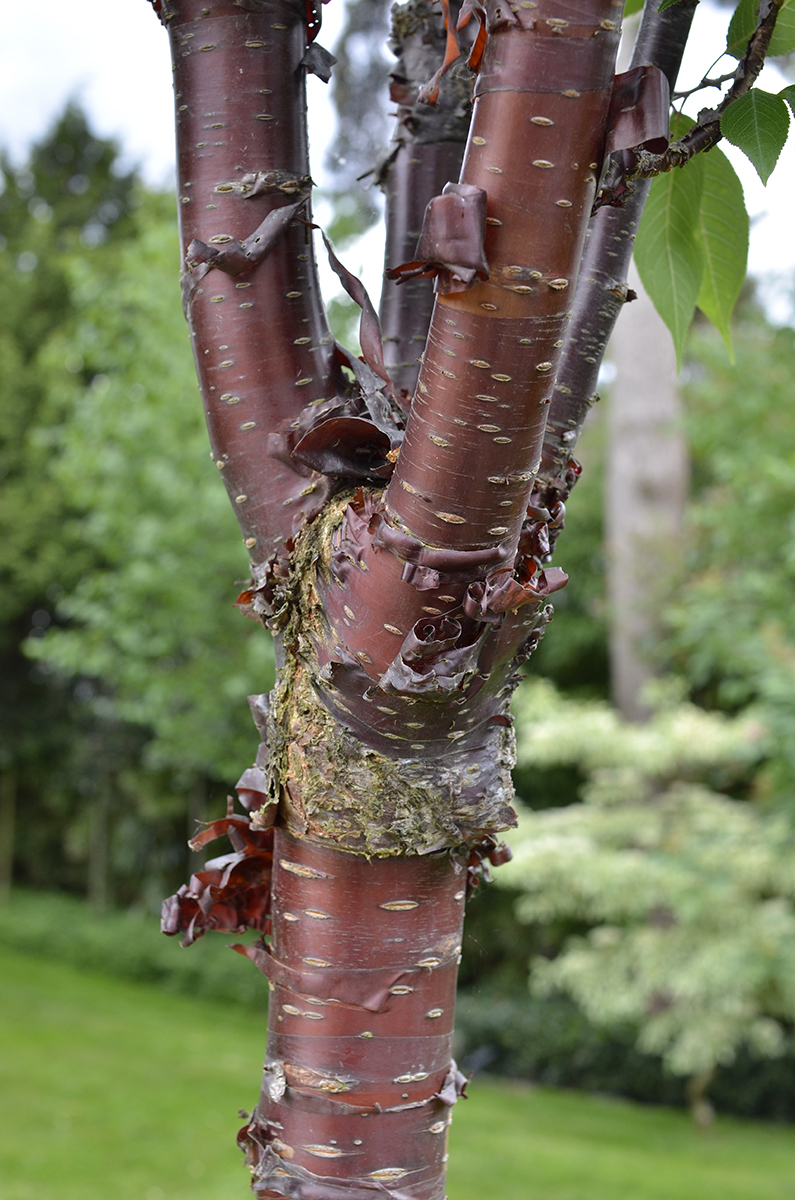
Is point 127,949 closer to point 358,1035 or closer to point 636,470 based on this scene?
point 636,470

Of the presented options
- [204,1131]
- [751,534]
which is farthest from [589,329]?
[204,1131]

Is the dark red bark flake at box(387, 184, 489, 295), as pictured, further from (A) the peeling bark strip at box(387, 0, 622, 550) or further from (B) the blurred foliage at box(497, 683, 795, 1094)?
(B) the blurred foliage at box(497, 683, 795, 1094)

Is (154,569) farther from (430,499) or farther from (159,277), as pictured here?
(430,499)

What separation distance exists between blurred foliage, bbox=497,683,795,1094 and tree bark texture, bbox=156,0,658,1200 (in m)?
4.51

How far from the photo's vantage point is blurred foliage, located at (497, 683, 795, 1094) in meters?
5.30

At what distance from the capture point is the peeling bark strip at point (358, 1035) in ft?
2.51

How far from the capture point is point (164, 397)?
22.0 feet

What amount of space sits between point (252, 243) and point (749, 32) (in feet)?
1.30

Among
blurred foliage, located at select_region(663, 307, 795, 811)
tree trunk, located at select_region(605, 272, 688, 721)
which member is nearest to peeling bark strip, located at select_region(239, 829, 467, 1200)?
blurred foliage, located at select_region(663, 307, 795, 811)

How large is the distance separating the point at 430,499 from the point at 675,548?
6824 millimetres

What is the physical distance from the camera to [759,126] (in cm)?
70

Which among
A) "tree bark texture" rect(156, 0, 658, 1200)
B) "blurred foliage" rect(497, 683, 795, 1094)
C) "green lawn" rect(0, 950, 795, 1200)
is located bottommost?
"green lawn" rect(0, 950, 795, 1200)

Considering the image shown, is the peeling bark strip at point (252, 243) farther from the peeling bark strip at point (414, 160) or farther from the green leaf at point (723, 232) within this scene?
the green leaf at point (723, 232)

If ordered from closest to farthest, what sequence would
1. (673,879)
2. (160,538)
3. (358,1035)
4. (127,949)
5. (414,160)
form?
1. (358,1035)
2. (414,160)
3. (673,879)
4. (160,538)
5. (127,949)
